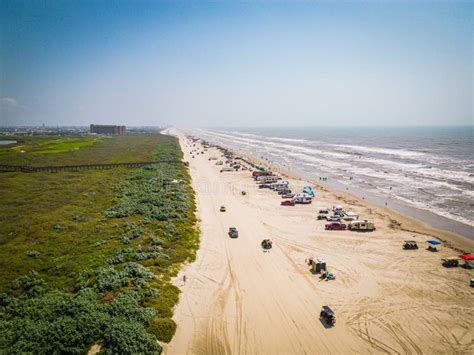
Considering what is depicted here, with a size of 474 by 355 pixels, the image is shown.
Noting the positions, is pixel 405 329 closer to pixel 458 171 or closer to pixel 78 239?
pixel 78 239

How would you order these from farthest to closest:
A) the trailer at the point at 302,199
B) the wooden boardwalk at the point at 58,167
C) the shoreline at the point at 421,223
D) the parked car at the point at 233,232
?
the wooden boardwalk at the point at 58,167 < the trailer at the point at 302,199 < the parked car at the point at 233,232 < the shoreline at the point at 421,223

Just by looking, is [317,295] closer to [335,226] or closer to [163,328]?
[163,328]

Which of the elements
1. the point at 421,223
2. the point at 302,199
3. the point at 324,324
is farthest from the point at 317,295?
the point at 302,199

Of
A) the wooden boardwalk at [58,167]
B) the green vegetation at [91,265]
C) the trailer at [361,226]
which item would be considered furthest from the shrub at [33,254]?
the wooden boardwalk at [58,167]

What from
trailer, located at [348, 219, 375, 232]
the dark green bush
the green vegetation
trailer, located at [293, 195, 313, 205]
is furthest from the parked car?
trailer, located at [293, 195, 313, 205]

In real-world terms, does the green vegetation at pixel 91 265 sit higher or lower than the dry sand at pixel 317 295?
higher

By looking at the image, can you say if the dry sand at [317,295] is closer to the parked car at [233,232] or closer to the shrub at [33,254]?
the parked car at [233,232]
